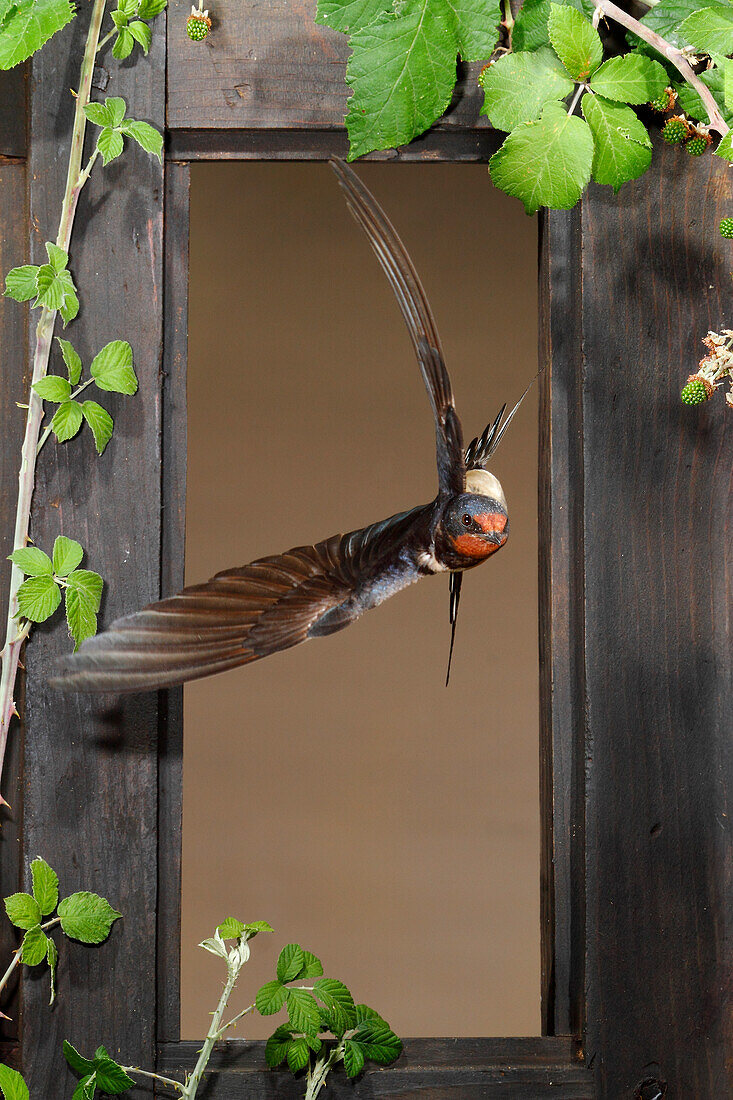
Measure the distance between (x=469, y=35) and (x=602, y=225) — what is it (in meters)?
0.14

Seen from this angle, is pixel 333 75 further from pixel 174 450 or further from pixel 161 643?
pixel 161 643

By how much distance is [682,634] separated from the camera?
2.05 feet

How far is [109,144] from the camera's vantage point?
1.96 ft

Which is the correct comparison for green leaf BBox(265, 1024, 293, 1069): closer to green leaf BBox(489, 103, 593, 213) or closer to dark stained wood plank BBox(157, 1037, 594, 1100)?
dark stained wood plank BBox(157, 1037, 594, 1100)

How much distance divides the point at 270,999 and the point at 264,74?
0.58 metres

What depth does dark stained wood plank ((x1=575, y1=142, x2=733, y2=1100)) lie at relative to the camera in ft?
1.98

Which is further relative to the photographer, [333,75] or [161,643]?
[333,75]

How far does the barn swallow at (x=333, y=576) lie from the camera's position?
20.6 inches

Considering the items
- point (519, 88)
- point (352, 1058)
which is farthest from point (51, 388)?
point (352, 1058)

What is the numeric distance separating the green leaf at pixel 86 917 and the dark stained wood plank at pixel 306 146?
476 millimetres

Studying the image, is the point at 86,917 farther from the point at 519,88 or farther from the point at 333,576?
the point at 519,88

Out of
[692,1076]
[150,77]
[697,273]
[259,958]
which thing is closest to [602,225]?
[697,273]

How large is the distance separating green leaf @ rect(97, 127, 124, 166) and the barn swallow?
0.45 ft

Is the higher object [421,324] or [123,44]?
[123,44]
